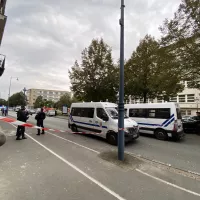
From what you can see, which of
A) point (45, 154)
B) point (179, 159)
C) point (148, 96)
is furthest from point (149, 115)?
point (148, 96)

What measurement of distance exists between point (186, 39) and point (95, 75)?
1242cm

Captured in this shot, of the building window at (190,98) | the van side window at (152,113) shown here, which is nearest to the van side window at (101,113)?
the van side window at (152,113)

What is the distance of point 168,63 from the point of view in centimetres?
1236

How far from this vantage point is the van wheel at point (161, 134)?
30.5 ft

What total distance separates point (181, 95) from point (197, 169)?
38386mm

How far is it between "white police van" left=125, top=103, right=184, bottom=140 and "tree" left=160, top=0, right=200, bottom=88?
4334 millimetres

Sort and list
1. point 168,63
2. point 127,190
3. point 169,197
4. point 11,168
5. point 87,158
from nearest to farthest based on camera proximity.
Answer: point 169,197 → point 127,190 → point 11,168 → point 87,158 → point 168,63

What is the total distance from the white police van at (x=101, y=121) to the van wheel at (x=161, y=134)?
219cm

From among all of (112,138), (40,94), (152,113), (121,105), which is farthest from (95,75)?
(40,94)

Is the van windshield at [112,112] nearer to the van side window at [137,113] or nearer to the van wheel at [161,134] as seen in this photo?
the van side window at [137,113]

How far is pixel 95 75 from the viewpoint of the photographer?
70.5ft

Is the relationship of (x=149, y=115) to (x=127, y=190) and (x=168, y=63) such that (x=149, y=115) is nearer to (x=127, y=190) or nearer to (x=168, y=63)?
(x=168, y=63)

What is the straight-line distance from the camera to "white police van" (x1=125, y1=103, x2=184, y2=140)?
8992 mm

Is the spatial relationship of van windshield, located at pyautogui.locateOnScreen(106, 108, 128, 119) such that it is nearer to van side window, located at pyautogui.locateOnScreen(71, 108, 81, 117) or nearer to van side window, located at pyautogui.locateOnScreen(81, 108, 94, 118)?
van side window, located at pyautogui.locateOnScreen(81, 108, 94, 118)
